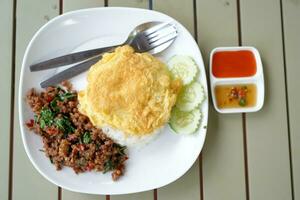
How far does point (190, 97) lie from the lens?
1.91 meters

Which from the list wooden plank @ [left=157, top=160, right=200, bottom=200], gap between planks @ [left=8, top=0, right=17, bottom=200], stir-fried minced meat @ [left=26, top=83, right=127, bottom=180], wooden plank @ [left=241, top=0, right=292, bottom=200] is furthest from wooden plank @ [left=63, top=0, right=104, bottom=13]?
wooden plank @ [left=157, top=160, right=200, bottom=200]

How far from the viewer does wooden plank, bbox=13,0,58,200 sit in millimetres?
2002

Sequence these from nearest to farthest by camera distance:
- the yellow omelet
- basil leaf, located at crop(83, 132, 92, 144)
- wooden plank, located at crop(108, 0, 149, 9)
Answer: the yellow omelet → basil leaf, located at crop(83, 132, 92, 144) → wooden plank, located at crop(108, 0, 149, 9)

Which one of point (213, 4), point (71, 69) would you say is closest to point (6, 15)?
point (71, 69)

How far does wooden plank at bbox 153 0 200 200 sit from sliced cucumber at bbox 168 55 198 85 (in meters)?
0.29

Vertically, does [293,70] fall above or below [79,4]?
below

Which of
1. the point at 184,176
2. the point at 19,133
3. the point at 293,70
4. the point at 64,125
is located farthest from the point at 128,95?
the point at 293,70

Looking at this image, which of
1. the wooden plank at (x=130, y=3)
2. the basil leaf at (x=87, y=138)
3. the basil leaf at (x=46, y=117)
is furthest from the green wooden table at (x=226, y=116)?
the basil leaf at (x=87, y=138)

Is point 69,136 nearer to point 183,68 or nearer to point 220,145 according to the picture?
point 183,68

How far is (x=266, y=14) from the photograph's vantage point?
7.27 ft

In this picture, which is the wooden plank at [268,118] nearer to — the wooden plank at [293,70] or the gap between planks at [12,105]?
the wooden plank at [293,70]

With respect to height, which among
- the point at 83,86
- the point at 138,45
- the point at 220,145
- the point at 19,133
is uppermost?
the point at 138,45

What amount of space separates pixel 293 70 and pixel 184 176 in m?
1.03

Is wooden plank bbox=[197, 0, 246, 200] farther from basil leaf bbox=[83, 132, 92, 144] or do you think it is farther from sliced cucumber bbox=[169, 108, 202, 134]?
basil leaf bbox=[83, 132, 92, 144]
